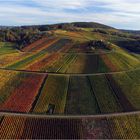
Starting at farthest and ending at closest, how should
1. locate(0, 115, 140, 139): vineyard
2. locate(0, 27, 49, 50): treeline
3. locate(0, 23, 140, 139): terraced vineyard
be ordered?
1. locate(0, 27, 49, 50): treeline
2. locate(0, 23, 140, 139): terraced vineyard
3. locate(0, 115, 140, 139): vineyard

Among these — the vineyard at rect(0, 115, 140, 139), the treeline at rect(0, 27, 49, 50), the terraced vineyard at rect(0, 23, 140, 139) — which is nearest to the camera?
the vineyard at rect(0, 115, 140, 139)

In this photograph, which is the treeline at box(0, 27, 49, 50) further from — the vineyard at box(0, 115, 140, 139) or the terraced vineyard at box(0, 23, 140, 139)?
the vineyard at box(0, 115, 140, 139)

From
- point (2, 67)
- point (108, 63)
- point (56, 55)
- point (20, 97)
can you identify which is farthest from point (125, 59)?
point (20, 97)

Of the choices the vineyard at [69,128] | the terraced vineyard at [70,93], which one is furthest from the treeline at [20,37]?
the vineyard at [69,128]

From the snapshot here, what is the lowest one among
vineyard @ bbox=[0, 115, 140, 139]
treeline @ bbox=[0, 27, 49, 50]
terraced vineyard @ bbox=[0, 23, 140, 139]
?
vineyard @ bbox=[0, 115, 140, 139]

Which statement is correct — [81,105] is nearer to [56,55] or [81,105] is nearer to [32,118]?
[32,118]

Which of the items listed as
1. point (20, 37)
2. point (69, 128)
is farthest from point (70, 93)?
point (20, 37)

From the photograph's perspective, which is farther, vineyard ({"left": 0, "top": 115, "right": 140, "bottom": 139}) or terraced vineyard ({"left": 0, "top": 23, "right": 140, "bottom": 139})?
terraced vineyard ({"left": 0, "top": 23, "right": 140, "bottom": 139})

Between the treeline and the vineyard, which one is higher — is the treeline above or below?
above

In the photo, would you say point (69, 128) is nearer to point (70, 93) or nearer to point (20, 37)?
point (70, 93)

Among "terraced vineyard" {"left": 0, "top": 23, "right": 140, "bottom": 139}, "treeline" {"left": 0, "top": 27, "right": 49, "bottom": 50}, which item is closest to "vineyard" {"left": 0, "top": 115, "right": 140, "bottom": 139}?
"terraced vineyard" {"left": 0, "top": 23, "right": 140, "bottom": 139}
